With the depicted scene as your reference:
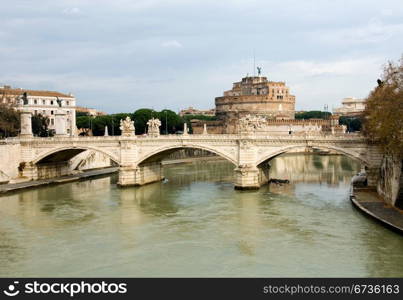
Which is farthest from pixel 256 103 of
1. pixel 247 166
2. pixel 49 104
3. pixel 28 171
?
pixel 247 166

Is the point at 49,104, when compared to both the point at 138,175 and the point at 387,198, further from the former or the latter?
the point at 387,198

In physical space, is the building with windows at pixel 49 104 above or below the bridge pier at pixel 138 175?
above

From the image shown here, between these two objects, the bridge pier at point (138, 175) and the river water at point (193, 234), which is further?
the bridge pier at point (138, 175)

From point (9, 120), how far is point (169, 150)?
19.8 meters

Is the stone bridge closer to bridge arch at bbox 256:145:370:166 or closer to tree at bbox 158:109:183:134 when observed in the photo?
bridge arch at bbox 256:145:370:166

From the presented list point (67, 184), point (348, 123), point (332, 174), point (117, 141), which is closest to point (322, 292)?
point (117, 141)

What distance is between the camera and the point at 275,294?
1335 cm

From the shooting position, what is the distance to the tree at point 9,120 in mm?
45906

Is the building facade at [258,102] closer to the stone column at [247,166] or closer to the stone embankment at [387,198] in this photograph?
the stone column at [247,166]

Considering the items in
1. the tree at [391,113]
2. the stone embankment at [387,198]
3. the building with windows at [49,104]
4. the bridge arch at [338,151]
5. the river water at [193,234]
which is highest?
the building with windows at [49,104]

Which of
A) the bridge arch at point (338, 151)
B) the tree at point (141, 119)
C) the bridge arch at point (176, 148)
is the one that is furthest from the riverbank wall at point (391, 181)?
the tree at point (141, 119)

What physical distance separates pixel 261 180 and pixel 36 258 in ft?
64.7

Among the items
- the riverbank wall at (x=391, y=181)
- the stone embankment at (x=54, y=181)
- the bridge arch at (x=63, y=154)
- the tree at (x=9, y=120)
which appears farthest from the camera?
the tree at (x=9, y=120)

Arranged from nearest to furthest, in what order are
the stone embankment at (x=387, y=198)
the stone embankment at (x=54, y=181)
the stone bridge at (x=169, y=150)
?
the stone embankment at (x=387, y=198), the stone bridge at (x=169, y=150), the stone embankment at (x=54, y=181)
